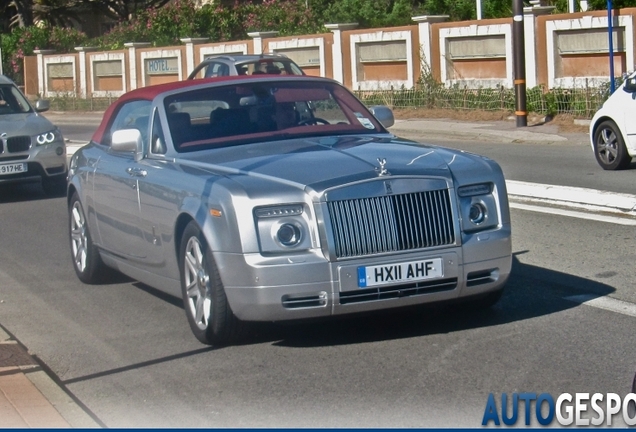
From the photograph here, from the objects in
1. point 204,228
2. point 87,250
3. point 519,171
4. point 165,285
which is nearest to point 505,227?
point 204,228

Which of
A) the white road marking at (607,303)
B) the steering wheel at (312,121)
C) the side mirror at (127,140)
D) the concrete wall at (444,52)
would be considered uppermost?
the concrete wall at (444,52)

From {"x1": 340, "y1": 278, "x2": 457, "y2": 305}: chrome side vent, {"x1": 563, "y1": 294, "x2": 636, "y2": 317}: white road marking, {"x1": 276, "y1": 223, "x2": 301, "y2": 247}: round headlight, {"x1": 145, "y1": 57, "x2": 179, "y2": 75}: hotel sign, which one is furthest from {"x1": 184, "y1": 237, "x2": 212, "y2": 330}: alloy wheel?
{"x1": 145, "y1": 57, "x2": 179, "y2": 75}: hotel sign

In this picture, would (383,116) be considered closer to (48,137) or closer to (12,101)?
(48,137)

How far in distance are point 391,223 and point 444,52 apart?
829 inches

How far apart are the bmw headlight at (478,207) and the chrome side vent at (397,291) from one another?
36 centimetres

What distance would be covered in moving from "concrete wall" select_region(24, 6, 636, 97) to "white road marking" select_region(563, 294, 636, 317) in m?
15.5

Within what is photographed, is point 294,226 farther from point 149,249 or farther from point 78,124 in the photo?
point 78,124

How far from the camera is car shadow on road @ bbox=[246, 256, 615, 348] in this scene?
695 cm

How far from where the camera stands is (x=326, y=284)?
633 centimetres

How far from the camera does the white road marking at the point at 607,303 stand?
7.18 metres

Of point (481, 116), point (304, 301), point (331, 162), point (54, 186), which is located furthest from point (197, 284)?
point (481, 116)

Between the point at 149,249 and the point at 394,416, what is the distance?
2.82 meters

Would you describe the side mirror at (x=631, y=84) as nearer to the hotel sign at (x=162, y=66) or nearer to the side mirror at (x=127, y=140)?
the side mirror at (x=127, y=140)

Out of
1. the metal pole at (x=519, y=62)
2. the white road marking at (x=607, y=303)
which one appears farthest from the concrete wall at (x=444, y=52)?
the white road marking at (x=607, y=303)
